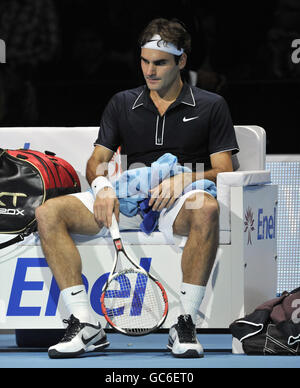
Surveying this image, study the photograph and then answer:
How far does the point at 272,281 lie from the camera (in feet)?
16.1

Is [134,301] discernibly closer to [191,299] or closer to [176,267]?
[176,267]

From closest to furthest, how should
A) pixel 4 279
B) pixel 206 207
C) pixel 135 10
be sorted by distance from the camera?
pixel 206 207 → pixel 4 279 → pixel 135 10

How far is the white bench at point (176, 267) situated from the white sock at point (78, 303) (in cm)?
25

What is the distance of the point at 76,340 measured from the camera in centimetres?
429

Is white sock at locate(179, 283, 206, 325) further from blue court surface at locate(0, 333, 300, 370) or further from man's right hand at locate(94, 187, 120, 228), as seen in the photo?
man's right hand at locate(94, 187, 120, 228)

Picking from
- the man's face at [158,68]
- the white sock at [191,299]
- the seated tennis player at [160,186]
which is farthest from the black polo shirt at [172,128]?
the white sock at [191,299]

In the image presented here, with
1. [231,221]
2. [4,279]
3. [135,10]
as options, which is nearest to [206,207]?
[231,221]

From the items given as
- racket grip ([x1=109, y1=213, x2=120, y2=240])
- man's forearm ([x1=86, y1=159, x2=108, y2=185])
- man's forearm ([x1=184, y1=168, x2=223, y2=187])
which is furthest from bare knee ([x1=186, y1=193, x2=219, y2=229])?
man's forearm ([x1=86, y1=159, x2=108, y2=185])

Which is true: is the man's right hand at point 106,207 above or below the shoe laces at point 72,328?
above

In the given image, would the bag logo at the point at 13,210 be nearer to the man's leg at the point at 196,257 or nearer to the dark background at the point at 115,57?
the man's leg at the point at 196,257

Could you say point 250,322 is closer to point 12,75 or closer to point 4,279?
point 4,279

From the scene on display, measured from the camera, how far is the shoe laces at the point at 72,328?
4.31 meters

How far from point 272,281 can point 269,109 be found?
293 centimetres

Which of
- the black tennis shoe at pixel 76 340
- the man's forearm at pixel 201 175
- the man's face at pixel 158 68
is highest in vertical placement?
the man's face at pixel 158 68
